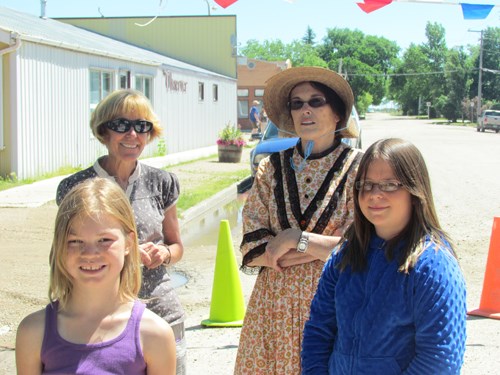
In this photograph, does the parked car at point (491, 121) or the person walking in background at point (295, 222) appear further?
the parked car at point (491, 121)

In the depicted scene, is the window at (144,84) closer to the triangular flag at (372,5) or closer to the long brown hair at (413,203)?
the triangular flag at (372,5)

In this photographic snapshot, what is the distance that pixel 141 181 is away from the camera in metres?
3.05

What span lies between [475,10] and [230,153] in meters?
15.4

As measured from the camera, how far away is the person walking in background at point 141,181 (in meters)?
2.94

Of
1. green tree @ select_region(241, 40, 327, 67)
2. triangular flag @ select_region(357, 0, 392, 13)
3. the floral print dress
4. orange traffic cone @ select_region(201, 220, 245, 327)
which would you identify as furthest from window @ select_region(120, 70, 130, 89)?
green tree @ select_region(241, 40, 327, 67)

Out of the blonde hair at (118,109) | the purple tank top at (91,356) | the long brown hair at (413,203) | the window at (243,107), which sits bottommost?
the purple tank top at (91,356)

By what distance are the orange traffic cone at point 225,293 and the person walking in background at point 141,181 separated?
278 centimetres

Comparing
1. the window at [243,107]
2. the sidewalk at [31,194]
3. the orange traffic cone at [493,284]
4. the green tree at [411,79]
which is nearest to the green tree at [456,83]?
the green tree at [411,79]

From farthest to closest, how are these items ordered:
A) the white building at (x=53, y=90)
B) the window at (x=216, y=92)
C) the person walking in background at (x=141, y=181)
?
the window at (x=216, y=92), the white building at (x=53, y=90), the person walking in background at (x=141, y=181)

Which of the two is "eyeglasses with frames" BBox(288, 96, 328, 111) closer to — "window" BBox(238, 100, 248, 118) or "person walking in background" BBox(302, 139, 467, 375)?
"person walking in background" BBox(302, 139, 467, 375)

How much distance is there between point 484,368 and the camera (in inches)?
193

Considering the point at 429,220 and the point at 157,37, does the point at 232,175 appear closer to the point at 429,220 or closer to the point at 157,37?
the point at 429,220

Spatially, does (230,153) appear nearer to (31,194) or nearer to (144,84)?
(144,84)

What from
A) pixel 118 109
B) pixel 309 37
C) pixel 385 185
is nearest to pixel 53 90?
pixel 118 109
